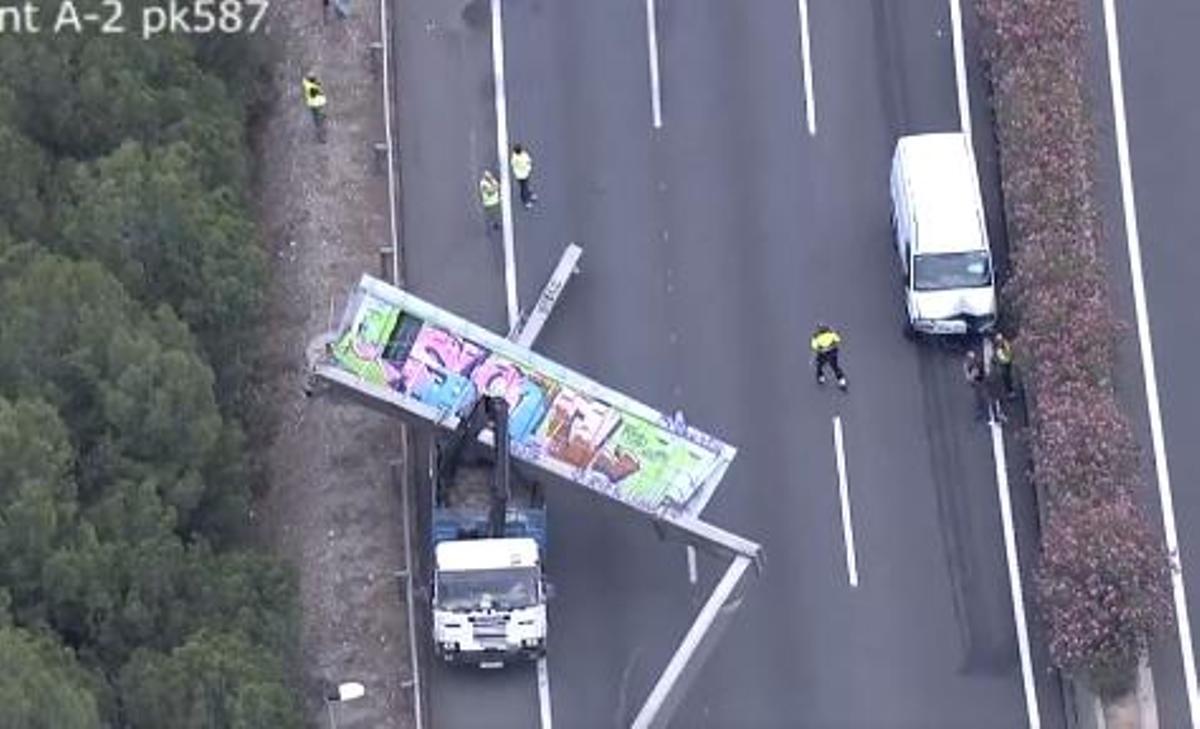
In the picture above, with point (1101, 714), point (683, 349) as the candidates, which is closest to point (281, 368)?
point (683, 349)

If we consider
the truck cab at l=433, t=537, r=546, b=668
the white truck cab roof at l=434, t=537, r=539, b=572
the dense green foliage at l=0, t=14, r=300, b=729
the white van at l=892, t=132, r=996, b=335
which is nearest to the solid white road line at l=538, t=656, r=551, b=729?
the truck cab at l=433, t=537, r=546, b=668

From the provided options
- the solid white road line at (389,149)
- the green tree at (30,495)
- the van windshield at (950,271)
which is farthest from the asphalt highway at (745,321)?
the green tree at (30,495)

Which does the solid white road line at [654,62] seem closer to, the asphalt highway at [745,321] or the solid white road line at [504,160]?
the asphalt highway at [745,321]

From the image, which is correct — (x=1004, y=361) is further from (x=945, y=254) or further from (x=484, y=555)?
(x=484, y=555)

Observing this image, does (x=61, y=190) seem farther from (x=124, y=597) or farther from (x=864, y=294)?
(x=864, y=294)

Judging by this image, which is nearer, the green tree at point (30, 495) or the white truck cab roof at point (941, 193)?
the green tree at point (30, 495)

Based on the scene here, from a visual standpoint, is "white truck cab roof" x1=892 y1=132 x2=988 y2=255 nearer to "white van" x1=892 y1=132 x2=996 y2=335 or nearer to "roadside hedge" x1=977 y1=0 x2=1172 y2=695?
"white van" x1=892 y1=132 x2=996 y2=335

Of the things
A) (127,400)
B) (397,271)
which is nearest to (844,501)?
(397,271)
